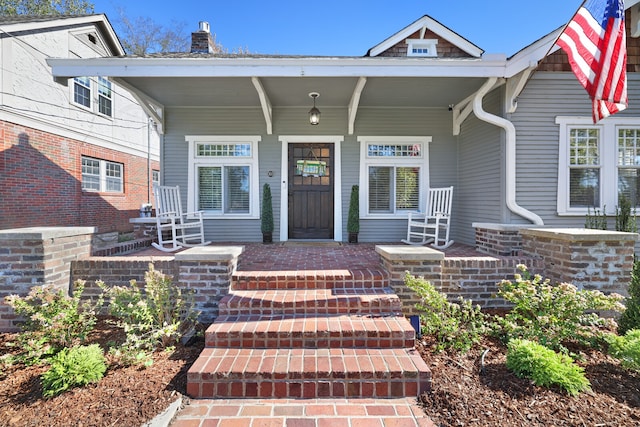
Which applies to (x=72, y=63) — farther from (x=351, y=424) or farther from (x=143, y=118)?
(x=143, y=118)

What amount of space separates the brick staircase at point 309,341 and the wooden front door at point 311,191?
2540 mm

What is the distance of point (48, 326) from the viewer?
2389 mm

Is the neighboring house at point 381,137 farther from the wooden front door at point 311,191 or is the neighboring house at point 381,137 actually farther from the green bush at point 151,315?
the green bush at point 151,315

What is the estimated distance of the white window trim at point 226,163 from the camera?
5.63 meters

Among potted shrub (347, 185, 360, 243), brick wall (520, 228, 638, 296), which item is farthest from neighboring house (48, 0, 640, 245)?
brick wall (520, 228, 638, 296)

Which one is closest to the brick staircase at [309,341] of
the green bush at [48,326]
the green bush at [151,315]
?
the green bush at [151,315]

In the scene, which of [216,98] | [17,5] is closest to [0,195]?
[216,98]

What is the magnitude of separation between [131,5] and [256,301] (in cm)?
1448

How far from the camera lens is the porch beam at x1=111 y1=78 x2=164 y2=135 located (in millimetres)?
4637

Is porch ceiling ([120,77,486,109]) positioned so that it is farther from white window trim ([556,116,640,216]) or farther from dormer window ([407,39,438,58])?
dormer window ([407,39,438,58])

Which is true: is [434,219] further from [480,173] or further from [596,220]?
[596,220]

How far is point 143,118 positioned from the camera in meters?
10.9

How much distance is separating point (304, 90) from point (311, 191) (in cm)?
175

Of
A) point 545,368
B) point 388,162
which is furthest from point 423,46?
point 545,368
